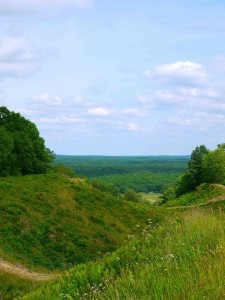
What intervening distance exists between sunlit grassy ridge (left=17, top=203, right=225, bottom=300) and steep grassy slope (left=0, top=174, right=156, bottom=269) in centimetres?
1734

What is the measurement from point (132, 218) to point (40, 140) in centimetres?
2249

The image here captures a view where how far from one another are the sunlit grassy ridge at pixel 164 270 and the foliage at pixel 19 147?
4127 centimetres

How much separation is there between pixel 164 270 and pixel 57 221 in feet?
101

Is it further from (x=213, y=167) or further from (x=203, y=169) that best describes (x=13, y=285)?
(x=203, y=169)

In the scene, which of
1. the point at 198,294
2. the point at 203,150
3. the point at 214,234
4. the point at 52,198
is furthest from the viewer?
the point at 203,150

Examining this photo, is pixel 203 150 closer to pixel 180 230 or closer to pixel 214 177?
pixel 214 177

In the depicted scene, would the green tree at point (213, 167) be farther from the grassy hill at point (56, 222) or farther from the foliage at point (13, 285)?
the foliage at point (13, 285)

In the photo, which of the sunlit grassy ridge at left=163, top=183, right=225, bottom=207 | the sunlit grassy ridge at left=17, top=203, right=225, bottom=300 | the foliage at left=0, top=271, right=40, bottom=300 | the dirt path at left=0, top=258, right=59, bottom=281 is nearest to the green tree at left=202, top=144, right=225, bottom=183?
the sunlit grassy ridge at left=163, top=183, right=225, bottom=207

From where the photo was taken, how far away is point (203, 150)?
106125 mm

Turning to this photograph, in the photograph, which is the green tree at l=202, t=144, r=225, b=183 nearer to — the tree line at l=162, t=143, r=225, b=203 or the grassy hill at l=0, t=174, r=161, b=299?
the tree line at l=162, t=143, r=225, b=203

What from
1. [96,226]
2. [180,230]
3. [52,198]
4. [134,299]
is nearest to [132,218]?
[96,226]

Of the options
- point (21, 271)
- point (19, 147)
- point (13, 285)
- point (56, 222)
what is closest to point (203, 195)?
point (19, 147)

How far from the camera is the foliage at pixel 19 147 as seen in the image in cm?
5100

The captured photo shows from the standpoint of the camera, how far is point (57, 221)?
3728cm
